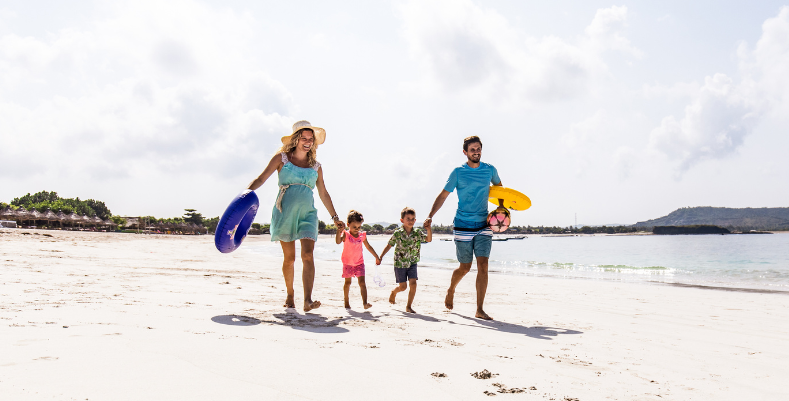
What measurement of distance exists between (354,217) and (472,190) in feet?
4.89

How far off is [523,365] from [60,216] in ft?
187

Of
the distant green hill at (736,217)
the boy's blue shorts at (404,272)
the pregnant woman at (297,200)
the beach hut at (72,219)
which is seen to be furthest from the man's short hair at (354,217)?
the distant green hill at (736,217)

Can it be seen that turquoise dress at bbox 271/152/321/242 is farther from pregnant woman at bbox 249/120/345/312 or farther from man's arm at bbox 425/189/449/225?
man's arm at bbox 425/189/449/225

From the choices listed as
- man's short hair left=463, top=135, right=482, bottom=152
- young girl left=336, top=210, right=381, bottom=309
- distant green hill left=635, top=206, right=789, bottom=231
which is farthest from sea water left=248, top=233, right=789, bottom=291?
distant green hill left=635, top=206, right=789, bottom=231

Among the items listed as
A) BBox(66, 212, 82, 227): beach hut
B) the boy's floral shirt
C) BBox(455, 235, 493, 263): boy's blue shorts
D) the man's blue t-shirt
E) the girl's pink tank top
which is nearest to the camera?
BBox(455, 235, 493, 263): boy's blue shorts

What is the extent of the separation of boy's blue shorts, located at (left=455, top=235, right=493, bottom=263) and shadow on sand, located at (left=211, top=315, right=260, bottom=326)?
7.77ft

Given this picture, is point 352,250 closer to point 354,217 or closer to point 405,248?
point 354,217

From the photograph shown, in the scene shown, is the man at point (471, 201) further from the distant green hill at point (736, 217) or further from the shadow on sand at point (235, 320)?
the distant green hill at point (736, 217)

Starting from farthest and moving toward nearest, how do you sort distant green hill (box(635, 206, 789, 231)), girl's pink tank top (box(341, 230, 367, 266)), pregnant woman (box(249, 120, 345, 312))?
distant green hill (box(635, 206, 789, 231)) → girl's pink tank top (box(341, 230, 367, 266)) → pregnant woman (box(249, 120, 345, 312))

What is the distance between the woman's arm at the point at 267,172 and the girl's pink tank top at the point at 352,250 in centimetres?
114

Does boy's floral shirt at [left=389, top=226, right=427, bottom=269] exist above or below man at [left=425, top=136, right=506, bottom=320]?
below

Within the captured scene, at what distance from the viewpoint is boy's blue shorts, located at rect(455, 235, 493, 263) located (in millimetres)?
4852

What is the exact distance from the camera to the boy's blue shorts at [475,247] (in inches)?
191

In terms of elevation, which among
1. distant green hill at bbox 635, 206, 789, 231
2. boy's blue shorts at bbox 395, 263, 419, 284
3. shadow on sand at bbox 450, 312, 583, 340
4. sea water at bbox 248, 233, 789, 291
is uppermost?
distant green hill at bbox 635, 206, 789, 231
